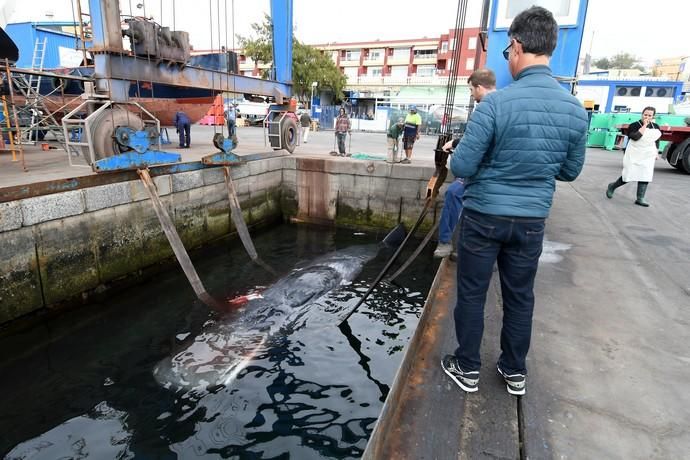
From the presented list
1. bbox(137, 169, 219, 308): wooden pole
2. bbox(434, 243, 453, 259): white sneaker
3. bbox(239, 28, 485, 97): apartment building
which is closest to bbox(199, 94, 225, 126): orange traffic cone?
bbox(137, 169, 219, 308): wooden pole

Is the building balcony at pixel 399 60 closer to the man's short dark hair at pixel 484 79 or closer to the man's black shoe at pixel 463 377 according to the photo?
the man's short dark hair at pixel 484 79

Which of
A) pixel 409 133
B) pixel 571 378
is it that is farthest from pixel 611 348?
pixel 409 133

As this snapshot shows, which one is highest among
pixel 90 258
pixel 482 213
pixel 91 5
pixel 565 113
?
pixel 91 5

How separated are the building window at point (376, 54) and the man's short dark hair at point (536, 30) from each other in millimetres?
53925

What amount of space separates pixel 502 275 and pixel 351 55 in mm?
56540

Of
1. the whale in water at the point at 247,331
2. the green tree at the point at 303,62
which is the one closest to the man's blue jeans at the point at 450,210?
the whale in water at the point at 247,331

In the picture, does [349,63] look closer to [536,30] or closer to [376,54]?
[376,54]

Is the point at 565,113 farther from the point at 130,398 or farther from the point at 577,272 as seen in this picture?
the point at 130,398

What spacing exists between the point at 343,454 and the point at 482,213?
224 centimetres

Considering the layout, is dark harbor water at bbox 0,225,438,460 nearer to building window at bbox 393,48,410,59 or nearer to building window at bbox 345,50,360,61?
building window at bbox 393,48,410,59

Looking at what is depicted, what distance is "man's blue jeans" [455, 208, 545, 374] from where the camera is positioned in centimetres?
218

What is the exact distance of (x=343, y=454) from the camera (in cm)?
318

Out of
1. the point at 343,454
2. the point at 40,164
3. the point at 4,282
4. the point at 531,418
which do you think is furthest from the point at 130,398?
the point at 40,164

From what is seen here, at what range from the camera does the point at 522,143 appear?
82.0 inches
